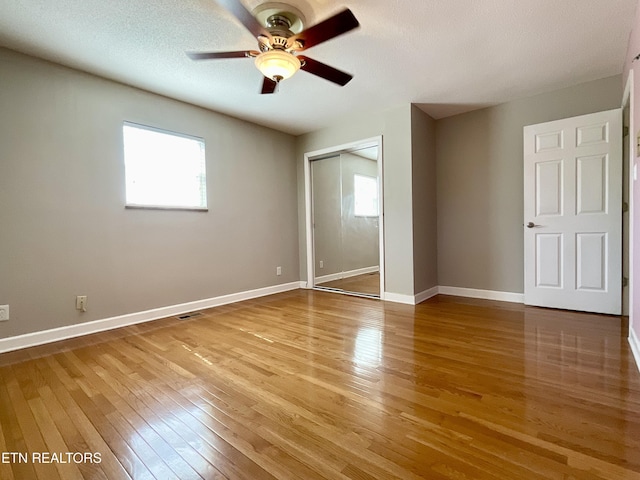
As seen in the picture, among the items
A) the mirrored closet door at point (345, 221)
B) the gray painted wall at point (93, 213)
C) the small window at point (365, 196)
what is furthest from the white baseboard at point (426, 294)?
the gray painted wall at point (93, 213)

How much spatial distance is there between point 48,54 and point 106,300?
85.9 inches

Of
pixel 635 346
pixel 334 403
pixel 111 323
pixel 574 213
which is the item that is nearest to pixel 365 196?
pixel 574 213

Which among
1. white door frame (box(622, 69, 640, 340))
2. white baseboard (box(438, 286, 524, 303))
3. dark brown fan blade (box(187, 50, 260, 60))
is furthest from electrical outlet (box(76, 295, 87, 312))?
white door frame (box(622, 69, 640, 340))

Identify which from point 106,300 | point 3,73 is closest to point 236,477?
point 106,300

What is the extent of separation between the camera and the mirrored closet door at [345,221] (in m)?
4.91

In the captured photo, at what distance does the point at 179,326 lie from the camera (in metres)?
3.06

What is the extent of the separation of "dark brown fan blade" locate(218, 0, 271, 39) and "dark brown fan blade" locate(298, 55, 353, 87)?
1.02 ft

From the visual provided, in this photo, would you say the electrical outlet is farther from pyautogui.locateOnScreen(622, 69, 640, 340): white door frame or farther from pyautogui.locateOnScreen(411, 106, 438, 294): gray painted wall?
pyautogui.locateOnScreen(622, 69, 640, 340): white door frame

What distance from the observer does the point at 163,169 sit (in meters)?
3.44

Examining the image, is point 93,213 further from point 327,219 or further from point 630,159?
point 630,159

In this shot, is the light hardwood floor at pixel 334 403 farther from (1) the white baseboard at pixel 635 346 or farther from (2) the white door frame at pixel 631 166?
(2) the white door frame at pixel 631 166

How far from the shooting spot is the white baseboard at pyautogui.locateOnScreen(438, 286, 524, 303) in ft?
12.2

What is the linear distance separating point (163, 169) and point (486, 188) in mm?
3923

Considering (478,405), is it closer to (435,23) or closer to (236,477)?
(236,477)
